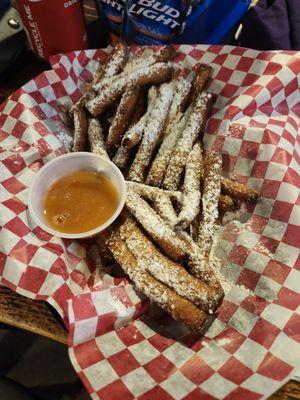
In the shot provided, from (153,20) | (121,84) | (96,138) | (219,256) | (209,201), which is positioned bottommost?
(219,256)

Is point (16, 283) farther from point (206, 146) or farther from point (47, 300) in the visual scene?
point (206, 146)

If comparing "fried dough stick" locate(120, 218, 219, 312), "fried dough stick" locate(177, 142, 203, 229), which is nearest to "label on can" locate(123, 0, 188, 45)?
"fried dough stick" locate(177, 142, 203, 229)

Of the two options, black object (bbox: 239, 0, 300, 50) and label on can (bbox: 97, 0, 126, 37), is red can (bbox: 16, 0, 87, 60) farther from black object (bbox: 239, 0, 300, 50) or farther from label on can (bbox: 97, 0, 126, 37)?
black object (bbox: 239, 0, 300, 50)

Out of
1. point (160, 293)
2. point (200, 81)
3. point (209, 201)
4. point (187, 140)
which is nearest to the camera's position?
point (160, 293)

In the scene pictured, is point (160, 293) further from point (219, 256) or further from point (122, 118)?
point (122, 118)

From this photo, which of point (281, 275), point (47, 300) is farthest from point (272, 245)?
point (47, 300)

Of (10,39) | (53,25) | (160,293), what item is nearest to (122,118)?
(53,25)
